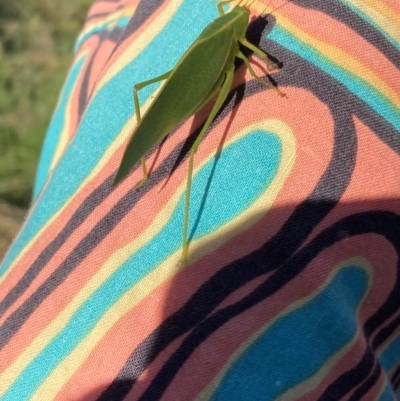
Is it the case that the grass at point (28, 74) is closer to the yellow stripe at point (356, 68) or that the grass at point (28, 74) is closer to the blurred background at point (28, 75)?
the blurred background at point (28, 75)

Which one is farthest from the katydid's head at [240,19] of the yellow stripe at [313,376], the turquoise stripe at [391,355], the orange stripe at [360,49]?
the turquoise stripe at [391,355]

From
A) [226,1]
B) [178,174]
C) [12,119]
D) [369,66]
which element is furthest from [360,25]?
[12,119]

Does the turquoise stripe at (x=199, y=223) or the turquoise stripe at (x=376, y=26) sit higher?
the turquoise stripe at (x=376, y=26)

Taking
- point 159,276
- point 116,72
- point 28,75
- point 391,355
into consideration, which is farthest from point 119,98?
point 28,75

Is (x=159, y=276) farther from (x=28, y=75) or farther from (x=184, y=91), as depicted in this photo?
(x=28, y=75)

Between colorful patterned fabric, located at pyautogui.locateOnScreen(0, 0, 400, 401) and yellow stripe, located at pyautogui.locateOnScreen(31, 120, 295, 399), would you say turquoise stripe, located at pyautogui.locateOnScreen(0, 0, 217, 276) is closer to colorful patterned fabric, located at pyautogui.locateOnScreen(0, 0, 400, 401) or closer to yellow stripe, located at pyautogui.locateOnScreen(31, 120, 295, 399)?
colorful patterned fabric, located at pyautogui.locateOnScreen(0, 0, 400, 401)

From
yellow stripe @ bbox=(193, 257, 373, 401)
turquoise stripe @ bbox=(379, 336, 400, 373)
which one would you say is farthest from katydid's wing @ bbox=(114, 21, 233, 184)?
turquoise stripe @ bbox=(379, 336, 400, 373)

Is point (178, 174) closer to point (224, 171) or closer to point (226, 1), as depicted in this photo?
point (224, 171)
